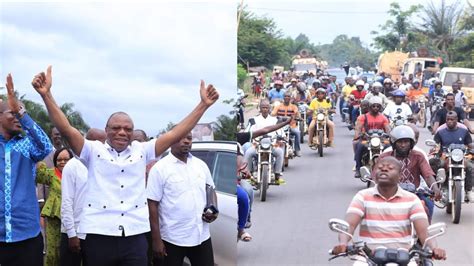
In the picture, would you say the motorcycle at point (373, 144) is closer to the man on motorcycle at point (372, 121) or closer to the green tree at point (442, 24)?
the man on motorcycle at point (372, 121)

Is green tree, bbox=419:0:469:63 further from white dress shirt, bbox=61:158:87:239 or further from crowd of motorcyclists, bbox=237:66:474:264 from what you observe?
white dress shirt, bbox=61:158:87:239

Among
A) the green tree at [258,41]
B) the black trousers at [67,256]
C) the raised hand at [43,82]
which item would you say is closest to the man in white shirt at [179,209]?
the black trousers at [67,256]

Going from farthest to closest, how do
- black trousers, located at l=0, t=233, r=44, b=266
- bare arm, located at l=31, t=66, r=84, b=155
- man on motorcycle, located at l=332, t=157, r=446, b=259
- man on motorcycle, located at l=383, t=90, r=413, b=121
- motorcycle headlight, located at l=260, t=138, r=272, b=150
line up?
man on motorcycle, located at l=383, t=90, r=413, b=121 → motorcycle headlight, located at l=260, t=138, r=272, b=150 → man on motorcycle, located at l=332, t=157, r=446, b=259 → black trousers, located at l=0, t=233, r=44, b=266 → bare arm, located at l=31, t=66, r=84, b=155

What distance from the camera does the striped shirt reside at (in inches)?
178

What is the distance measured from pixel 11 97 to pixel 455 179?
17.3ft

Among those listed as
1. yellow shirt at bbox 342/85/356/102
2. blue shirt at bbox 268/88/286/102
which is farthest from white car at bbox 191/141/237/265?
yellow shirt at bbox 342/85/356/102

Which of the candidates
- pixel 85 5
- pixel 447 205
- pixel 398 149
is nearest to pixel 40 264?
pixel 85 5

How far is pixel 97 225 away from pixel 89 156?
0.35m

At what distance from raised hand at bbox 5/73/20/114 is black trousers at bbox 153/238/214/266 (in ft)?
3.73

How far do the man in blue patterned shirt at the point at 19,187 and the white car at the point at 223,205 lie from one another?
3.01 ft

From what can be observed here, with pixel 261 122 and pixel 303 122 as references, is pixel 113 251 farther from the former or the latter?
pixel 303 122

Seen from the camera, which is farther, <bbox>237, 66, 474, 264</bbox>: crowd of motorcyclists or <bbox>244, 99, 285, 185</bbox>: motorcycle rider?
<bbox>244, 99, 285, 185</bbox>: motorcycle rider

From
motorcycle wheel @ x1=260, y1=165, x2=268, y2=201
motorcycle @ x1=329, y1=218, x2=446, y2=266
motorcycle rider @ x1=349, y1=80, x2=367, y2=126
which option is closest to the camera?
motorcycle @ x1=329, y1=218, x2=446, y2=266

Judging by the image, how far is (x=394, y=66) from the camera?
47.2 ft
